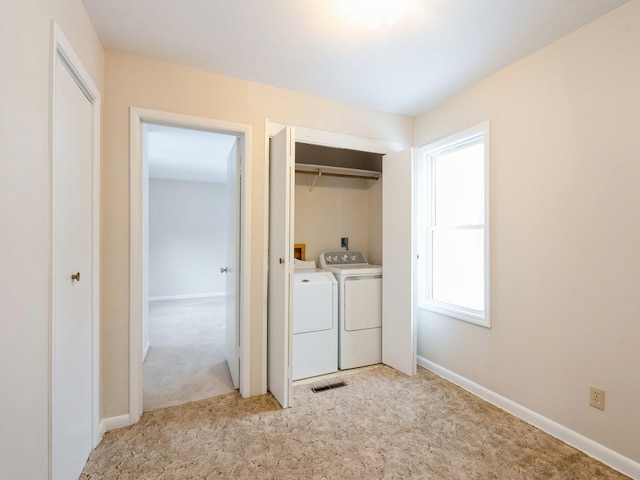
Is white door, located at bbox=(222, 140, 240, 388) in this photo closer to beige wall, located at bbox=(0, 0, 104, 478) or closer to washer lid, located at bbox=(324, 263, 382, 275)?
washer lid, located at bbox=(324, 263, 382, 275)

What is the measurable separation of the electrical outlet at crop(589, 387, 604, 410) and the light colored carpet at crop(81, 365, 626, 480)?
29 cm

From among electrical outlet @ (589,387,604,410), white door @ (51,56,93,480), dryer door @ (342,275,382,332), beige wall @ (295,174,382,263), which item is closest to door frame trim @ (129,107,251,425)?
white door @ (51,56,93,480)

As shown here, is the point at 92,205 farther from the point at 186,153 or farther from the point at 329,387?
the point at 186,153

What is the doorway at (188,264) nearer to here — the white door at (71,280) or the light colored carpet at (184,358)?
the light colored carpet at (184,358)

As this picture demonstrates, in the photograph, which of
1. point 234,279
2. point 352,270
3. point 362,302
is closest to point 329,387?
point 362,302

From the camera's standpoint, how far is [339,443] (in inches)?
72.7

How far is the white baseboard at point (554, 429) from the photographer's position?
1.61 metres

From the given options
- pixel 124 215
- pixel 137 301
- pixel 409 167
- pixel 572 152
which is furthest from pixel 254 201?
pixel 572 152

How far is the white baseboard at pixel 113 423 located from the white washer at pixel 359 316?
1700mm

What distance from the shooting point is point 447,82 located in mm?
2441

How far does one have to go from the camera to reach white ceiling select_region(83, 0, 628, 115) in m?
1.65

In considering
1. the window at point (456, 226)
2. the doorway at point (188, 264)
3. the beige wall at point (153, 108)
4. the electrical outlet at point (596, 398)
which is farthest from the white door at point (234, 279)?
the electrical outlet at point (596, 398)

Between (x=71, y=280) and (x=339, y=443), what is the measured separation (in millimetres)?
1686

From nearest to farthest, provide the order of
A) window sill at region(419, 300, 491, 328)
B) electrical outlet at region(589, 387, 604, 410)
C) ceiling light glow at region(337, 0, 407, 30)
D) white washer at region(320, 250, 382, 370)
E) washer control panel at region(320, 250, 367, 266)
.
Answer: ceiling light glow at region(337, 0, 407, 30)
electrical outlet at region(589, 387, 604, 410)
window sill at region(419, 300, 491, 328)
white washer at region(320, 250, 382, 370)
washer control panel at region(320, 250, 367, 266)
